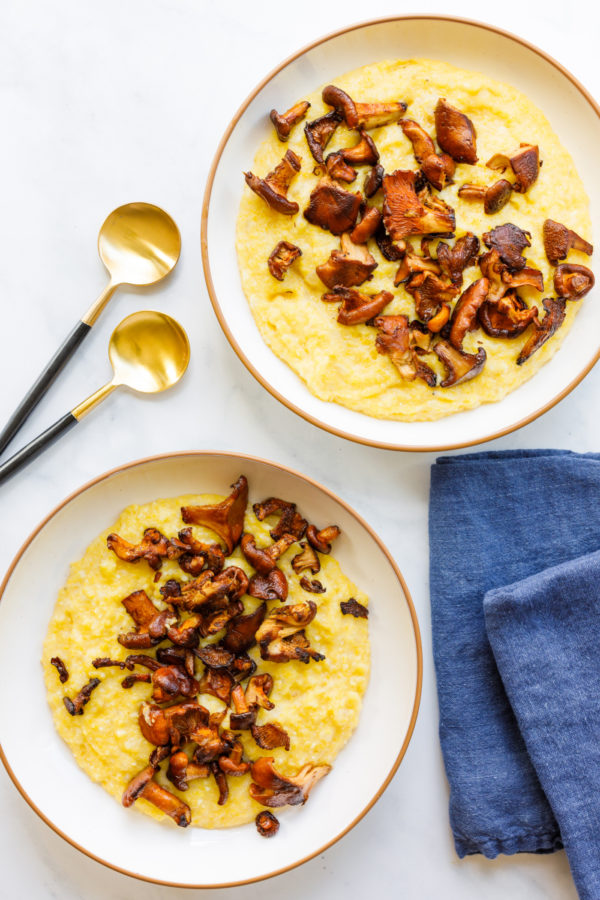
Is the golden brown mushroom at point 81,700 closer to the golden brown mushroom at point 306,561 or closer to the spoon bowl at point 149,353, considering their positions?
the golden brown mushroom at point 306,561

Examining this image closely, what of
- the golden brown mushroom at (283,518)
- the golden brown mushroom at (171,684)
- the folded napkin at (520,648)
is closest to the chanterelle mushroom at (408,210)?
the folded napkin at (520,648)

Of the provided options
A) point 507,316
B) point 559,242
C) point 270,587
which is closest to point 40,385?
point 270,587

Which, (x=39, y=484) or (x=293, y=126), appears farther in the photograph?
(x=39, y=484)

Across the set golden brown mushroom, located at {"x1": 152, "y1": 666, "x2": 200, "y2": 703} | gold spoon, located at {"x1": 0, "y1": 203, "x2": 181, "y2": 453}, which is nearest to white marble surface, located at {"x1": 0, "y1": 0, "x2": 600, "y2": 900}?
gold spoon, located at {"x1": 0, "y1": 203, "x2": 181, "y2": 453}

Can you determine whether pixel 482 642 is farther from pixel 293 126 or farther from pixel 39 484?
pixel 293 126

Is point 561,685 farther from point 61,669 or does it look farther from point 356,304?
point 61,669

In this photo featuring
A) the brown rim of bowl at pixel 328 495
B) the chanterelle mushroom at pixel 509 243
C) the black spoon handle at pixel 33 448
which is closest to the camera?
the brown rim of bowl at pixel 328 495

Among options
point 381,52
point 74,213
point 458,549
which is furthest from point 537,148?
point 74,213
